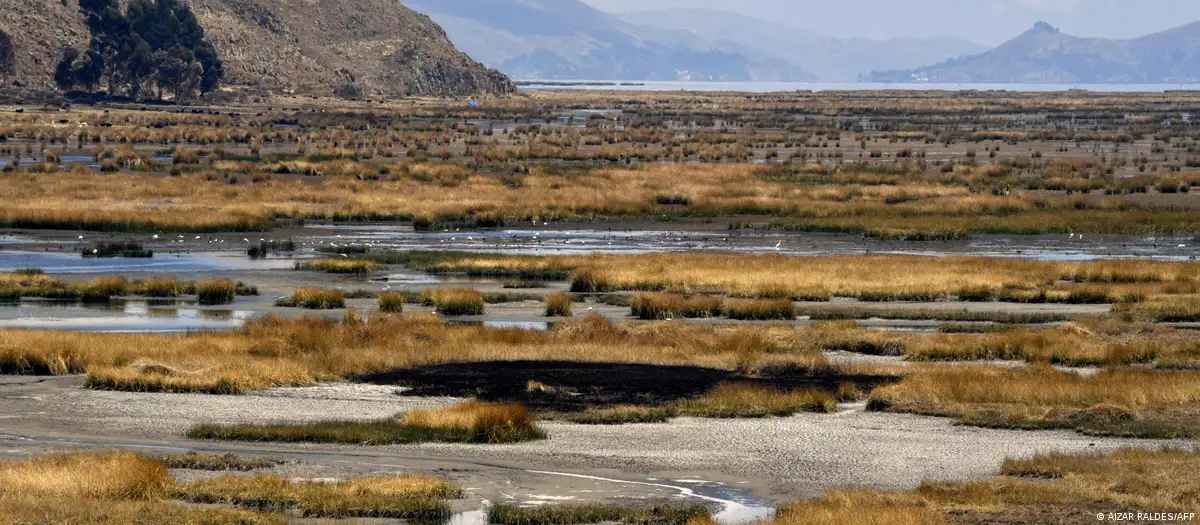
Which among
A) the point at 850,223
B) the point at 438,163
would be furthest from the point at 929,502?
the point at 438,163

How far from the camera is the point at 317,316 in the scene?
3775cm

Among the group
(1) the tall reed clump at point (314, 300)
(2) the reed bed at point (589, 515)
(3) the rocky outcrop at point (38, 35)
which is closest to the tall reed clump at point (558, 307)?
(1) the tall reed clump at point (314, 300)

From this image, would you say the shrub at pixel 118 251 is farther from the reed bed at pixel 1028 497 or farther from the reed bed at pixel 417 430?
the reed bed at pixel 1028 497

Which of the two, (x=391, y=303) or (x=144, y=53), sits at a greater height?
(x=144, y=53)

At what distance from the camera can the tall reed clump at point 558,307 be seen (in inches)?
1527

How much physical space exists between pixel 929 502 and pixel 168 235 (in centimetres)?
4423

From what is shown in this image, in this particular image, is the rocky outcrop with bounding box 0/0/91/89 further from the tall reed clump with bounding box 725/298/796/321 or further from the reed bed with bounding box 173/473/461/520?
the reed bed with bounding box 173/473/461/520

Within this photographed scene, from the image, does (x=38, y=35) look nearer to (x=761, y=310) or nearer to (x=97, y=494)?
(x=761, y=310)

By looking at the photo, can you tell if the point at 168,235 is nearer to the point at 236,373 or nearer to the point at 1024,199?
the point at 236,373

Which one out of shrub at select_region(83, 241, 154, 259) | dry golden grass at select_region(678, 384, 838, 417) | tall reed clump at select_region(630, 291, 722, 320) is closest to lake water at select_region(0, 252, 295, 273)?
shrub at select_region(83, 241, 154, 259)

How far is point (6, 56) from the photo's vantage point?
535 feet

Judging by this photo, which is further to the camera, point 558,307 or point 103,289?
point 103,289

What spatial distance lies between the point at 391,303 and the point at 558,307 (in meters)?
4.26

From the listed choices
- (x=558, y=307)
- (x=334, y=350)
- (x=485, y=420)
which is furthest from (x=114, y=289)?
(x=485, y=420)
